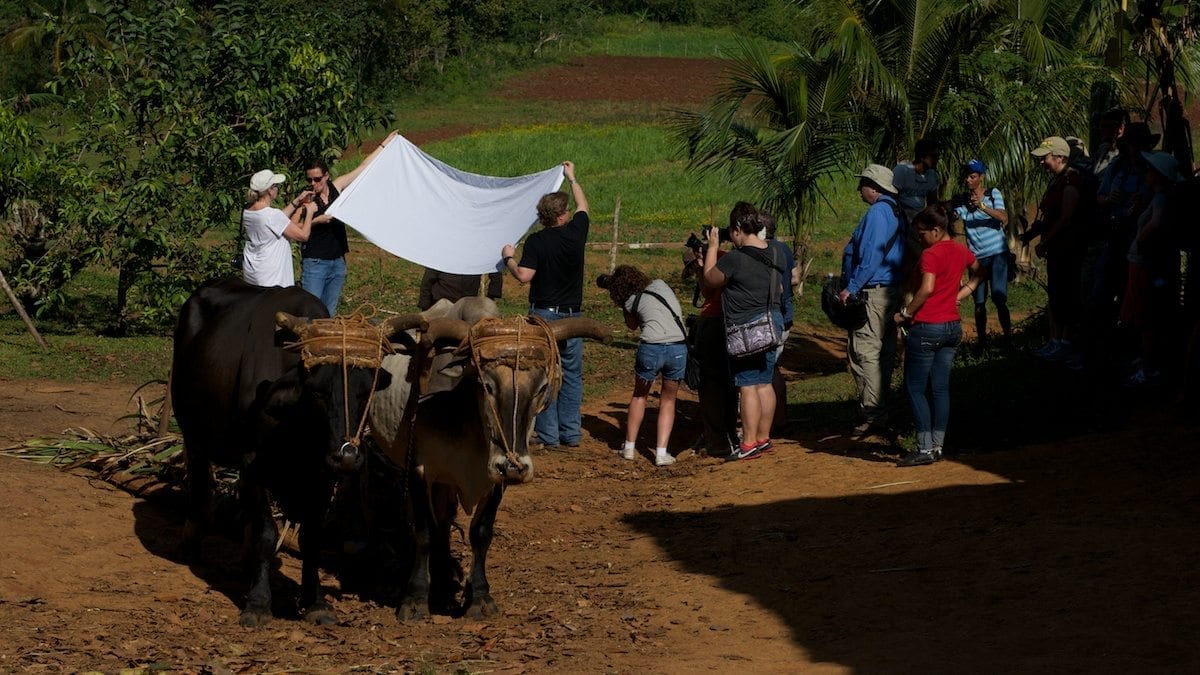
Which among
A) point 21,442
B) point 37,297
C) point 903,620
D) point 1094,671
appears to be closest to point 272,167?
point 37,297

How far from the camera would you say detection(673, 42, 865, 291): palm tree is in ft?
63.3

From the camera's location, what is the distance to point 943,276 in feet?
35.4

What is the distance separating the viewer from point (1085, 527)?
8844 mm

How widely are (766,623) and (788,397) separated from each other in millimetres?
7473

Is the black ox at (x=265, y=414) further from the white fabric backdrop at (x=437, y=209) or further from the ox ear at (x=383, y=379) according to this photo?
the white fabric backdrop at (x=437, y=209)

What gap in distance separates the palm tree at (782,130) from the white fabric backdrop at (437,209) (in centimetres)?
745

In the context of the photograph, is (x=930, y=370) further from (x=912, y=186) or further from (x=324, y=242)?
(x=324, y=242)

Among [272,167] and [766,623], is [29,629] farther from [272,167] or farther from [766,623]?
[272,167]

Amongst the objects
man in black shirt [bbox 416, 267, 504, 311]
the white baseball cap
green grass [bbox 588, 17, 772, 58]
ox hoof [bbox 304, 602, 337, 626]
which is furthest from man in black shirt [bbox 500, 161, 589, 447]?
green grass [bbox 588, 17, 772, 58]

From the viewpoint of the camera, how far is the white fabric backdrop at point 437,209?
11953 mm

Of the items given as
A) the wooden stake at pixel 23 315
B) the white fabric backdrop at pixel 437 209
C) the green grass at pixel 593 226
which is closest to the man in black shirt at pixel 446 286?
the green grass at pixel 593 226

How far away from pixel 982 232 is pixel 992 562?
7.72 m

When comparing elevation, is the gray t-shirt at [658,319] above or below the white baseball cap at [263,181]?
below

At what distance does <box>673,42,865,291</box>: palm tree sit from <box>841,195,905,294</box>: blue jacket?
7.46m
